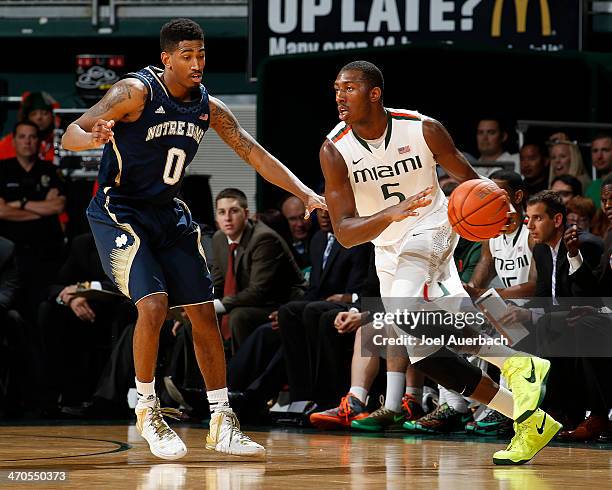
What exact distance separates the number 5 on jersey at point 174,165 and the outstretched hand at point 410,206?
42.3 inches

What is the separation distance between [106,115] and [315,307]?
303cm

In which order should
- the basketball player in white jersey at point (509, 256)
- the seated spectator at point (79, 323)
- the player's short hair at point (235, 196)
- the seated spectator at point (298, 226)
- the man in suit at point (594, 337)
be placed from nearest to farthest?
the man in suit at point (594, 337)
the basketball player in white jersey at point (509, 256)
the player's short hair at point (235, 196)
the seated spectator at point (79, 323)
the seated spectator at point (298, 226)

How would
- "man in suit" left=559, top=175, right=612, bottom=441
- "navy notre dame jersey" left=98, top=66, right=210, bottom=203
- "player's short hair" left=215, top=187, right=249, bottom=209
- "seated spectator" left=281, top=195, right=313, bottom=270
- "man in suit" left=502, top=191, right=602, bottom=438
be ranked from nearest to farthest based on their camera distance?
"navy notre dame jersey" left=98, top=66, right=210, bottom=203 → "man in suit" left=559, top=175, right=612, bottom=441 → "man in suit" left=502, top=191, right=602, bottom=438 → "player's short hair" left=215, top=187, right=249, bottom=209 → "seated spectator" left=281, top=195, right=313, bottom=270

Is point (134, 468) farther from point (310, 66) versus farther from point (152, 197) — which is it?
point (310, 66)

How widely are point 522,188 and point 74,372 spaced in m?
3.95

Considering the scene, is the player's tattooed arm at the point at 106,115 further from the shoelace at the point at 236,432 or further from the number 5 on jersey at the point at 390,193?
the shoelace at the point at 236,432

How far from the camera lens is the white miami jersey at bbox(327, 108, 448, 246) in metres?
5.78

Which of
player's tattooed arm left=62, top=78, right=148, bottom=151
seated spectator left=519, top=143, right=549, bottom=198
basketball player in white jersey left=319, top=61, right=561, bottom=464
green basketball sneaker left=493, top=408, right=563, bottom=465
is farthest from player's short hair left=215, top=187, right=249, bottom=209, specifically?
green basketball sneaker left=493, top=408, right=563, bottom=465

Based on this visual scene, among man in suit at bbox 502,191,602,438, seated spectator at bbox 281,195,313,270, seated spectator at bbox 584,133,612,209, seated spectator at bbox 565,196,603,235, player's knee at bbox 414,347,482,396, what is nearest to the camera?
player's knee at bbox 414,347,482,396

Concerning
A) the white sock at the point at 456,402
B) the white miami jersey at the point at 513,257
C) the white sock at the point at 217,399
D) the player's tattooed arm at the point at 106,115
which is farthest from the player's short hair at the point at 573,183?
the player's tattooed arm at the point at 106,115

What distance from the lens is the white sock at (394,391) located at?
24.8ft

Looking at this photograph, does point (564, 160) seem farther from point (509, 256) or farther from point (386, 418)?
point (386, 418)

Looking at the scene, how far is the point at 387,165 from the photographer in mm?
5805

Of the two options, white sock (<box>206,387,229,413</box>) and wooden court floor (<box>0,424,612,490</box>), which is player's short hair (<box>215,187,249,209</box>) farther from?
white sock (<box>206,387,229,413</box>)
